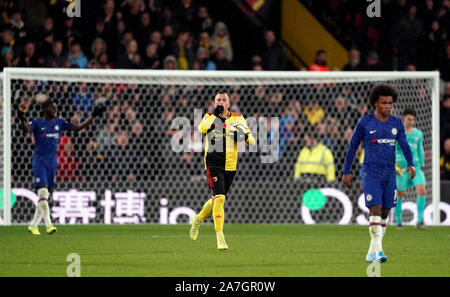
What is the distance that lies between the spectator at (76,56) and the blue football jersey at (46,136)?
438 centimetres

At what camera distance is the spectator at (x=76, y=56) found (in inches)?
675

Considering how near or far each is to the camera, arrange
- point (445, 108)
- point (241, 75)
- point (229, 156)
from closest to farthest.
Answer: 1. point (229, 156)
2. point (241, 75)
3. point (445, 108)

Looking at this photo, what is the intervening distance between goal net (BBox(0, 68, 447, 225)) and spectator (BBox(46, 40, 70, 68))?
1.65ft

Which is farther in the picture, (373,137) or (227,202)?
(227,202)

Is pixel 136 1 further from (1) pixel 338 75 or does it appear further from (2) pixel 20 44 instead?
(1) pixel 338 75

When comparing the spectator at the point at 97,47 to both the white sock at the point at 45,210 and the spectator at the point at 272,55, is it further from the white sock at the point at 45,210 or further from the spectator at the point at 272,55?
the white sock at the point at 45,210

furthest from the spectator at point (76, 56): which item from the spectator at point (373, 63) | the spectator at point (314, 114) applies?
the spectator at point (373, 63)

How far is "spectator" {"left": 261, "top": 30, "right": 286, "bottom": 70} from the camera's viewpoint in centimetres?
1817

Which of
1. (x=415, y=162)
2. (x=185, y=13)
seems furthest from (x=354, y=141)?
(x=185, y=13)

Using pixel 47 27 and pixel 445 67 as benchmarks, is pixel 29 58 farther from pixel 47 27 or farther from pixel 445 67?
pixel 445 67

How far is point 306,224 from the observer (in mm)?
15766

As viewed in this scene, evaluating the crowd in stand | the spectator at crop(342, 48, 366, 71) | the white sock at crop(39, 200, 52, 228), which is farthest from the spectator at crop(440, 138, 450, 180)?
the white sock at crop(39, 200, 52, 228)

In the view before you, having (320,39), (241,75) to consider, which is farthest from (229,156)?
(320,39)

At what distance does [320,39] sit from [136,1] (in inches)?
167
